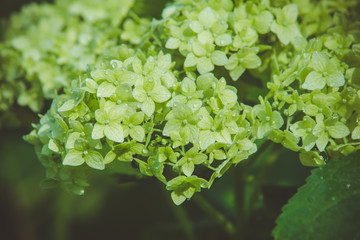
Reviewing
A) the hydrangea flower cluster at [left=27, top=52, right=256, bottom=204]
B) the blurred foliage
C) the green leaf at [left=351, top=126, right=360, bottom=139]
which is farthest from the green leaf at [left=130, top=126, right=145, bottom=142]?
the blurred foliage

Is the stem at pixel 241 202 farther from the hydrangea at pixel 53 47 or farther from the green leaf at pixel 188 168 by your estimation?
the hydrangea at pixel 53 47

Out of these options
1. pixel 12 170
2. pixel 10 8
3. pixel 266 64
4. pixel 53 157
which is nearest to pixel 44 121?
pixel 53 157

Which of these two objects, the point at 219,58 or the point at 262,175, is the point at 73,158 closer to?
the point at 219,58

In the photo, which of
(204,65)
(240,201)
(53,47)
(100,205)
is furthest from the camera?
(100,205)

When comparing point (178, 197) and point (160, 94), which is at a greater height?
point (160, 94)

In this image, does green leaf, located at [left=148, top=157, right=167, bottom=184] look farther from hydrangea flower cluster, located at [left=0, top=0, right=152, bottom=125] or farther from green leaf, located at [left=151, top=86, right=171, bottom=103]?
hydrangea flower cluster, located at [left=0, top=0, right=152, bottom=125]

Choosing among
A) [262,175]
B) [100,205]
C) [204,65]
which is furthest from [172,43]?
[100,205]

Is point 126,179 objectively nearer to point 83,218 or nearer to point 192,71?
point 192,71
